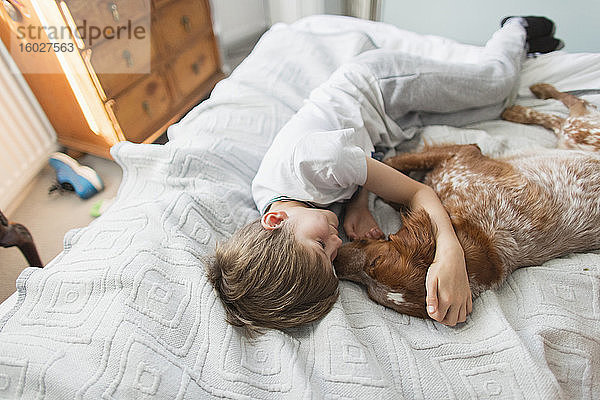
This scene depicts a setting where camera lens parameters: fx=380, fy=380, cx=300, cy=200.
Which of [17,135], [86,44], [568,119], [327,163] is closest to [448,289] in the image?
[327,163]

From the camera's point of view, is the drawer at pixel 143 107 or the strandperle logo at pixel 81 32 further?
the drawer at pixel 143 107

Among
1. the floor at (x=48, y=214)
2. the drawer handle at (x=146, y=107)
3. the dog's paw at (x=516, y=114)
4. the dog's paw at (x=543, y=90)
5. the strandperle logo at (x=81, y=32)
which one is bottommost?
the floor at (x=48, y=214)

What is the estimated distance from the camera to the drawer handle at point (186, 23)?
2379mm

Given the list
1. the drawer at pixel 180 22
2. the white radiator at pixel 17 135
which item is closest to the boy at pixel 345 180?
the drawer at pixel 180 22

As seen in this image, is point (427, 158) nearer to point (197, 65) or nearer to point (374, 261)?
point (374, 261)

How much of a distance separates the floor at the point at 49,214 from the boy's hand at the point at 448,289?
181cm

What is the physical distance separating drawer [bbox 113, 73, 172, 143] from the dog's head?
61.7 inches

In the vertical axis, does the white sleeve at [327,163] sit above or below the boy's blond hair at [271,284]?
above

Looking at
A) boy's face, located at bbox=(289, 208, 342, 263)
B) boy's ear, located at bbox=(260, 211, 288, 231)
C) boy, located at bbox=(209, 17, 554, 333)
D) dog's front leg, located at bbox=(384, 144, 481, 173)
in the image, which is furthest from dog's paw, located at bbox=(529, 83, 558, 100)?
boy's ear, located at bbox=(260, 211, 288, 231)

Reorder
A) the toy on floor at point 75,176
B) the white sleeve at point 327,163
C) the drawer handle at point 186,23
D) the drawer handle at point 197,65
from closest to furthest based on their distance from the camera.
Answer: the white sleeve at point 327,163 < the toy on floor at point 75,176 < the drawer handle at point 186,23 < the drawer handle at point 197,65

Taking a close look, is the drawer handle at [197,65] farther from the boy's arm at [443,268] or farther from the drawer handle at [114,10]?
the boy's arm at [443,268]

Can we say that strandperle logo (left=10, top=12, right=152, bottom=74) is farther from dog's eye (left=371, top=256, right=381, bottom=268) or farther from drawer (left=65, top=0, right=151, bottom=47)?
dog's eye (left=371, top=256, right=381, bottom=268)

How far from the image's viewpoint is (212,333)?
0.87 metres

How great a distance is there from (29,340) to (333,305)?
687mm
